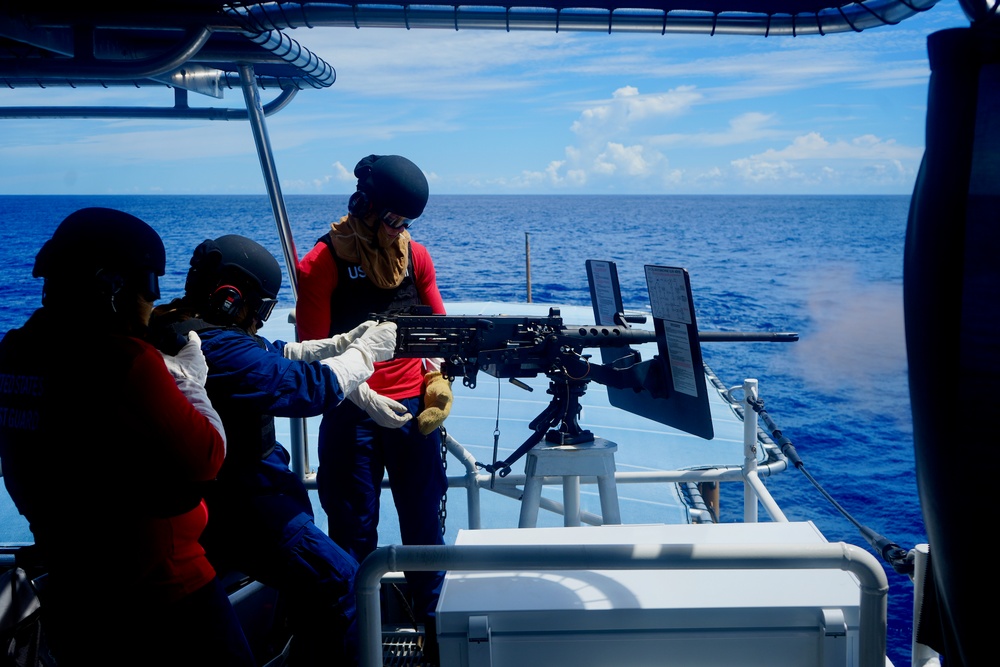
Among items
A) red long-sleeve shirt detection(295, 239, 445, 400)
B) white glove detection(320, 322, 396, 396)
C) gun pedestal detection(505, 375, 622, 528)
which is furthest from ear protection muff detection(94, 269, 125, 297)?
gun pedestal detection(505, 375, 622, 528)

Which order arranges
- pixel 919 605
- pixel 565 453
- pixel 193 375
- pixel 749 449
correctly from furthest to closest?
pixel 749 449 < pixel 565 453 < pixel 193 375 < pixel 919 605

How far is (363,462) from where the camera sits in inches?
112

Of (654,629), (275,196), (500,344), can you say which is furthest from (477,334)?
(275,196)

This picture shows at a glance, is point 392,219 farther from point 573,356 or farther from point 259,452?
point 259,452

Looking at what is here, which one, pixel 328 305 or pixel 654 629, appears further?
pixel 328 305

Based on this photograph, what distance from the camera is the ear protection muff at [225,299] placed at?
7.21ft

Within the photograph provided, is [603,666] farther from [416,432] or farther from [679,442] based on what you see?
[679,442]

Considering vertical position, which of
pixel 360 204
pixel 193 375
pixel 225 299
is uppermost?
pixel 360 204

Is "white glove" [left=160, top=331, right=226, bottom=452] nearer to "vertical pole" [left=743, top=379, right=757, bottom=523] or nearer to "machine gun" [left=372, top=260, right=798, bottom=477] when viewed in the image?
"machine gun" [left=372, top=260, right=798, bottom=477]

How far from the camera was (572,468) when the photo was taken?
284 centimetres

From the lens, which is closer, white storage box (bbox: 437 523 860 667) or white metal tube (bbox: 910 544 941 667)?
white metal tube (bbox: 910 544 941 667)

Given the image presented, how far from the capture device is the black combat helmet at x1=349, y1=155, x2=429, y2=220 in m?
2.72

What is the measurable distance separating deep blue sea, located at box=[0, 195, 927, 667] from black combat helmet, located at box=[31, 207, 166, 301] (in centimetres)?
14

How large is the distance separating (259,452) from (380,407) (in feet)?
1.89
